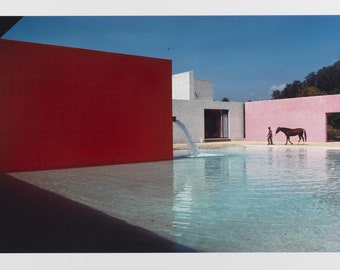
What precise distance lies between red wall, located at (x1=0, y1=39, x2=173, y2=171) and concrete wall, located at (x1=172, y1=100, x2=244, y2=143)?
9044 millimetres

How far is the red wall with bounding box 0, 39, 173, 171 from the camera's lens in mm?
9398

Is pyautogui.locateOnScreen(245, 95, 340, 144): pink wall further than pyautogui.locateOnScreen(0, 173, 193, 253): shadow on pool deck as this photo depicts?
Yes

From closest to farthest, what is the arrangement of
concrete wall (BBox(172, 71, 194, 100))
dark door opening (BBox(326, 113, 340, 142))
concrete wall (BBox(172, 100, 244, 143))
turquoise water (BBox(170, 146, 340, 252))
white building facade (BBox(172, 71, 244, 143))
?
1. turquoise water (BBox(170, 146, 340, 252))
2. concrete wall (BBox(172, 100, 244, 143))
3. white building facade (BBox(172, 71, 244, 143))
4. dark door opening (BBox(326, 113, 340, 142))
5. concrete wall (BBox(172, 71, 194, 100))

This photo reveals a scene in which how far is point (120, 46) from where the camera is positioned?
36.2 ft

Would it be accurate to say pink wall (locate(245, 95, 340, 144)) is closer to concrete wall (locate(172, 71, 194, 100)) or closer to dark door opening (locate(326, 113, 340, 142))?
concrete wall (locate(172, 71, 194, 100))

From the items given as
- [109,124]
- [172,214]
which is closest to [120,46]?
[109,124]

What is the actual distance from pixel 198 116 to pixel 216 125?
12.0 ft

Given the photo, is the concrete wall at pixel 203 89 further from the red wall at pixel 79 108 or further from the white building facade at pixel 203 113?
the red wall at pixel 79 108

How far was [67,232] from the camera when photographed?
12.7 ft

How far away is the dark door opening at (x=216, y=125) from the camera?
24.9 meters

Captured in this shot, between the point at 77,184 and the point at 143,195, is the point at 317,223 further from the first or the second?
the point at 77,184

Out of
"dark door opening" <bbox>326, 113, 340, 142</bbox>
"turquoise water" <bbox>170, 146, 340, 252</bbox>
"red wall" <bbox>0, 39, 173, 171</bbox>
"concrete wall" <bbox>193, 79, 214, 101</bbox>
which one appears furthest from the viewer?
"concrete wall" <bbox>193, 79, 214, 101</bbox>

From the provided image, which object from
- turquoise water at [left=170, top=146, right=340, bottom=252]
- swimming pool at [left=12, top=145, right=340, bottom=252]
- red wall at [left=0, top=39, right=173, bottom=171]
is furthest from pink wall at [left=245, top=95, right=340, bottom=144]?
turquoise water at [left=170, top=146, right=340, bottom=252]

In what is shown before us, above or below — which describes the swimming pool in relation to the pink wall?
below
